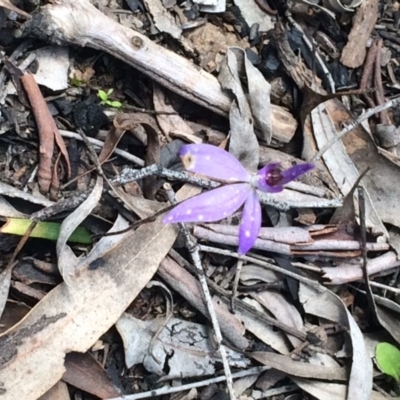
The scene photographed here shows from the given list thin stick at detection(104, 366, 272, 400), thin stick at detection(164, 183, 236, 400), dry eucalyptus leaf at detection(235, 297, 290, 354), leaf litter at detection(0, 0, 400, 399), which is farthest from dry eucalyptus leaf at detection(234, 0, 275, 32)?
thin stick at detection(104, 366, 272, 400)

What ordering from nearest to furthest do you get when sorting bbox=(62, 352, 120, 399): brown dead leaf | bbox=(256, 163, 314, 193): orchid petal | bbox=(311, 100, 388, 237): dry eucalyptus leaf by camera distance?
bbox=(256, 163, 314, 193): orchid petal < bbox=(62, 352, 120, 399): brown dead leaf < bbox=(311, 100, 388, 237): dry eucalyptus leaf

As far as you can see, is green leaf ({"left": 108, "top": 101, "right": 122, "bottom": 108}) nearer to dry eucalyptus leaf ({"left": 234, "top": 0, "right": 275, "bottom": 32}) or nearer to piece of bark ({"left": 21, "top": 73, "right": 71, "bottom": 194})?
piece of bark ({"left": 21, "top": 73, "right": 71, "bottom": 194})

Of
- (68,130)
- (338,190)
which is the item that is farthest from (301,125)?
(68,130)

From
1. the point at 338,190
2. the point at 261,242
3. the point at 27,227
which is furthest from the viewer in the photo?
the point at 338,190

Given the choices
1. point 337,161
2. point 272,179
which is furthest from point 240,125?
point 272,179

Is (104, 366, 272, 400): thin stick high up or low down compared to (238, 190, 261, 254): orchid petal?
down

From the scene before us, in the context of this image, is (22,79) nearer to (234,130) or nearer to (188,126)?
(188,126)
